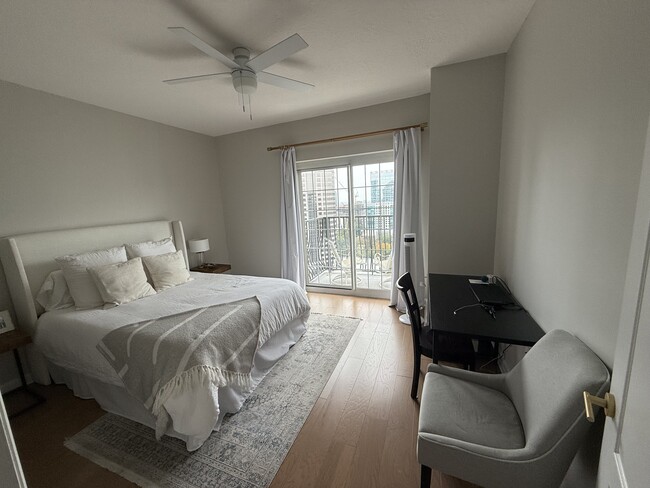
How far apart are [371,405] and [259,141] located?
3.69m

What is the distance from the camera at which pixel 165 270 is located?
272 cm

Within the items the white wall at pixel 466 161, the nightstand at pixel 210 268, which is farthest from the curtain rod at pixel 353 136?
the nightstand at pixel 210 268

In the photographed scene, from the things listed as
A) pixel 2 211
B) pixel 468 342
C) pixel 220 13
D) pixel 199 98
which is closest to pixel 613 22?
pixel 468 342

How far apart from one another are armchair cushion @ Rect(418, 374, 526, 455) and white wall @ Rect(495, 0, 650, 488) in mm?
238

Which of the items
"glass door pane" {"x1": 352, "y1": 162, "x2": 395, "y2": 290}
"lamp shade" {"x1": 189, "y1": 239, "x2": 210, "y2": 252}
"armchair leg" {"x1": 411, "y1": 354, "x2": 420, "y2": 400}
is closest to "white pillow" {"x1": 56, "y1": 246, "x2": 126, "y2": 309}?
"lamp shade" {"x1": 189, "y1": 239, "x2": 210, "y2": 252}

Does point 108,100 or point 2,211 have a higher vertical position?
point 108,100

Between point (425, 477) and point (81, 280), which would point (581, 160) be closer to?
point (425, 477)

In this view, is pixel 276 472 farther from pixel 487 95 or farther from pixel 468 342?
pixel 487 95

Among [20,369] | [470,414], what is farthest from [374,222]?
[20,369]

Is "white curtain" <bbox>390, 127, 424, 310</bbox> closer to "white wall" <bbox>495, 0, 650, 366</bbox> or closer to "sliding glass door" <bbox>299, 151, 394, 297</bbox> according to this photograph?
"sliding glass door" <bbox>299, 151, 394, 297</bbox>

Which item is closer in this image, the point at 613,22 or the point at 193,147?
the point at 613,22

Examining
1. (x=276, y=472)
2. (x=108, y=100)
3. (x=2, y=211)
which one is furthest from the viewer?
(x=108, y=100)

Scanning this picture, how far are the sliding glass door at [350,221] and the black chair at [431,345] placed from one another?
1.86 metres

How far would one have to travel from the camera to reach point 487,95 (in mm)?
2227
